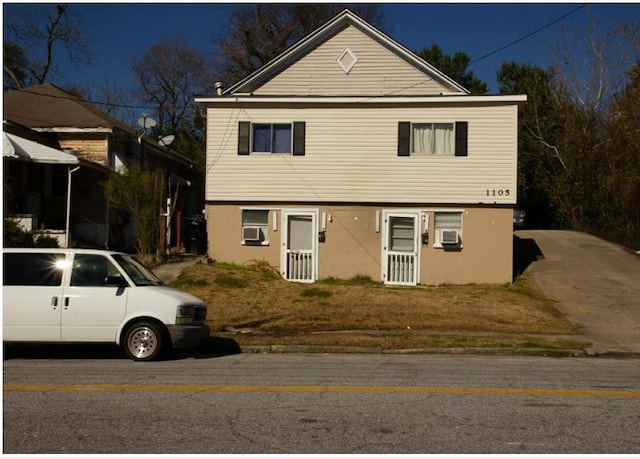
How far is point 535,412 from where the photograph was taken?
784 centimetres

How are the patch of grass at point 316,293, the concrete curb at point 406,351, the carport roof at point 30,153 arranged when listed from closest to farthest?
the concrete curb at point 406,351, the patch of grass at point 316,293, the carport roof at point 30,153

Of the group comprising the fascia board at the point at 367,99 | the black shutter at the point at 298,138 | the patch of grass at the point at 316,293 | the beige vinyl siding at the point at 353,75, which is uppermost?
the beige vinyl siding at the point at 353,75

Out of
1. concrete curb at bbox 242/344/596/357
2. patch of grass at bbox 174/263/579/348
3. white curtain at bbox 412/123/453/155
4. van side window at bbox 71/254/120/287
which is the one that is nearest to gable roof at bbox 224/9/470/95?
white curtain at bbox 412/123/453/155

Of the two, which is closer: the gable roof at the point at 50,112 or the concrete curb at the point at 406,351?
the concrete curb at the point at 406,351

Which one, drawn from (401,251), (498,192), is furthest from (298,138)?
(498,192)

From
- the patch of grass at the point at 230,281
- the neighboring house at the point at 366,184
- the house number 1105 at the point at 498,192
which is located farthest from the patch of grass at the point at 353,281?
the house number 1105 at the point at 498,192

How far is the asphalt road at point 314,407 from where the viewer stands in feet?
21.5

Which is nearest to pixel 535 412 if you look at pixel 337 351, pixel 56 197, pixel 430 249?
pixel 337 351

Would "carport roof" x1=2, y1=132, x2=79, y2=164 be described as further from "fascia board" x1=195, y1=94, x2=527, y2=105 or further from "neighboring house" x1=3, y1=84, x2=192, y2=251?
"fascia board" x1=195, y1=94, x2=527, y2=105

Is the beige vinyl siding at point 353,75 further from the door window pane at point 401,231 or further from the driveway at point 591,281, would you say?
the driveway at point 591,281

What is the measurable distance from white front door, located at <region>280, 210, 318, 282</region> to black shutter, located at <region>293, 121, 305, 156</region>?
1.85 meters

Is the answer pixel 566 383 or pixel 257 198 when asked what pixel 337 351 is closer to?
pixel 566 383

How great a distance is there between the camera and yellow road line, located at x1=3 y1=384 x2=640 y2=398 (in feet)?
28.9

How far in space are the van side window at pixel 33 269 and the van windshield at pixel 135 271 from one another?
90cm
